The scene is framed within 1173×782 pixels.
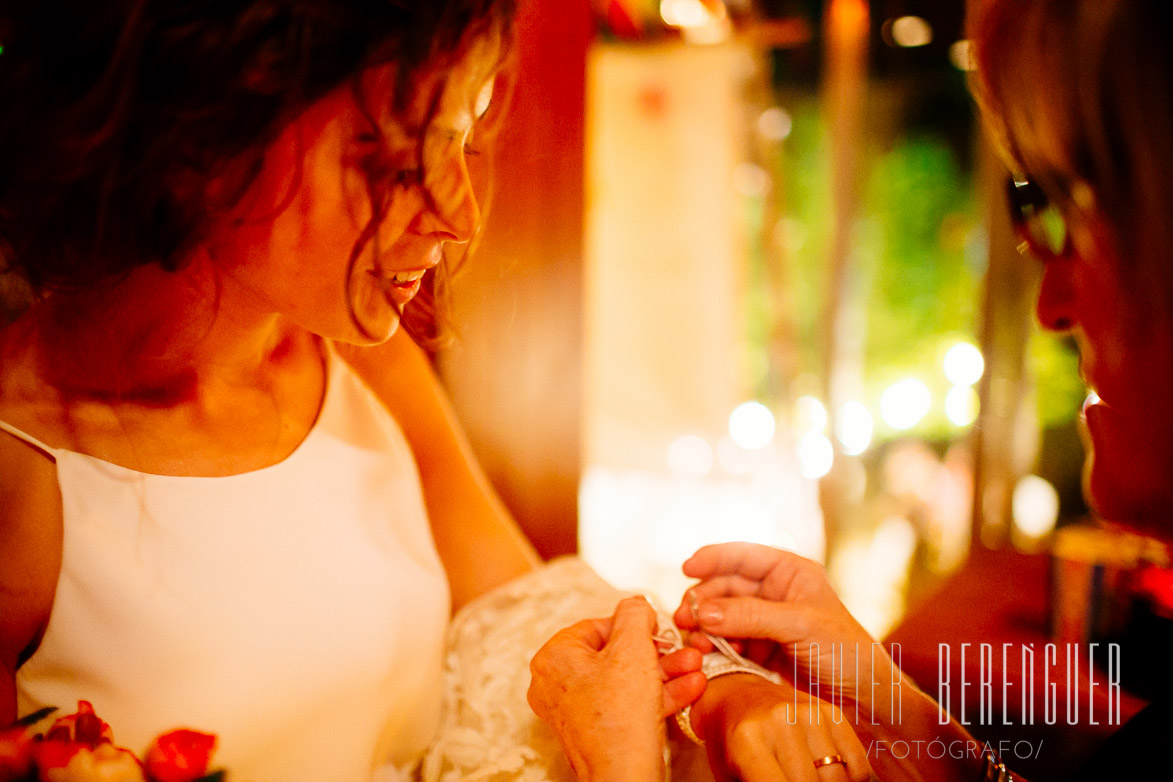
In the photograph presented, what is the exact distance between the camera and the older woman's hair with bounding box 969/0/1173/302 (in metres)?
0.63

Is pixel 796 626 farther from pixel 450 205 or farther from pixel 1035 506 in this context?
pixel 1035 506

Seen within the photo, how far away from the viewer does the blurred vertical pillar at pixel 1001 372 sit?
4.09m

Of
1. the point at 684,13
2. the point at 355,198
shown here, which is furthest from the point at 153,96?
the point at 684,13

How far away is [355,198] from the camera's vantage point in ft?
2.78


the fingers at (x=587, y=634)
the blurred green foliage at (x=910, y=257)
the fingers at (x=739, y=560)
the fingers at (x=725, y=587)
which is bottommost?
the fingers at (x=587, y=634)

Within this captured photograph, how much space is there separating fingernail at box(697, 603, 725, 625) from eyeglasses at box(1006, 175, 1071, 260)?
0.64 meters

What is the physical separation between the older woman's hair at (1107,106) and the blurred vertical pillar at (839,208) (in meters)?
3.36

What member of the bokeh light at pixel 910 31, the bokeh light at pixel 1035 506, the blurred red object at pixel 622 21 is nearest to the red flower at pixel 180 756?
the blurred red object at pixel 622 21

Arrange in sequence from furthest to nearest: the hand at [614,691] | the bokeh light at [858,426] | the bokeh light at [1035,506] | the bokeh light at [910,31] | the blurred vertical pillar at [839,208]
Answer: the bokeh light at [858,426] → the bokeh light at [1035,506] → the bokeh light at [910,31] → the blurred vertical pillar at [839,208] → the hand at [614,691]

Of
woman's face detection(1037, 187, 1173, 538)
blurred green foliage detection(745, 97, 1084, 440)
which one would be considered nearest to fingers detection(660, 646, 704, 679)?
woman's face detection(1037, 187, 1173, 538)

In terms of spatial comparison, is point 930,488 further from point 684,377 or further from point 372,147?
point 372,147

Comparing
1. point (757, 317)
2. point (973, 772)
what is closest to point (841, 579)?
point (757, 317)

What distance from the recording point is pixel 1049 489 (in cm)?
489

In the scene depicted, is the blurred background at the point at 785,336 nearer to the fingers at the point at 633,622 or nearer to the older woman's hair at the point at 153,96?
the fingers at the point at 633,622
